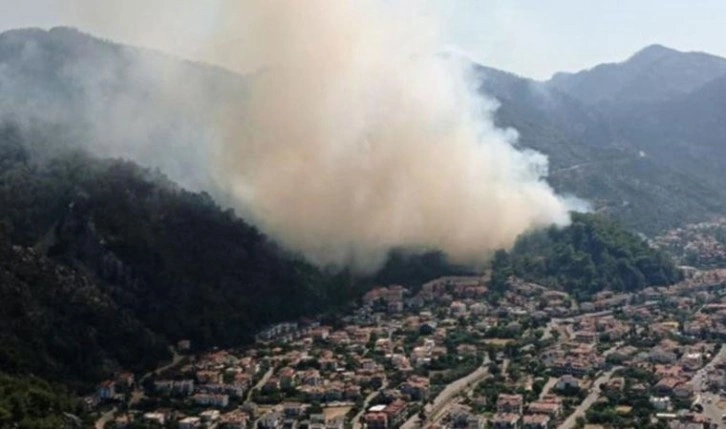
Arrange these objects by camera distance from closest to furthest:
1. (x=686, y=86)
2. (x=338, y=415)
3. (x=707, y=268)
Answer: (x=338, y=415) → (x=707, y=268) → (x=686, y=86)

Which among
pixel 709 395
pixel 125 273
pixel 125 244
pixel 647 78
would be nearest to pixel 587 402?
pixel 709 395

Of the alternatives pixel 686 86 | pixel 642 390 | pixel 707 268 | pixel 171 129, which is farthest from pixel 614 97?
pixel 642 390

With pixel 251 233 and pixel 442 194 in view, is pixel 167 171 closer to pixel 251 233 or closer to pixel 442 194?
pixel 251 233

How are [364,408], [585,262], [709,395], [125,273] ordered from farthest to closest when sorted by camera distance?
1. [585,262]
2. [125,273]
3. [709,395]
4. [364,408]

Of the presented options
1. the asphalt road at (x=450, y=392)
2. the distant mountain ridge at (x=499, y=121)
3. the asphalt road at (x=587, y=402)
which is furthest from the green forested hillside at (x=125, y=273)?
the asphalt road at (x=587, y=402)

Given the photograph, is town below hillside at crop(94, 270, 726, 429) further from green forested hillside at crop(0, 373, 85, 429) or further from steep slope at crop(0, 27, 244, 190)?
steep slope at crop(0, 27, 244, 190)

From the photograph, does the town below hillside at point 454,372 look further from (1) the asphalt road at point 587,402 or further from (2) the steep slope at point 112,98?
(2) the steep slope at point 112,98

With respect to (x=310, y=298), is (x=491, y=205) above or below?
above

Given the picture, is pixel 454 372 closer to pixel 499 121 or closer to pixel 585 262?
pixel 585 262
